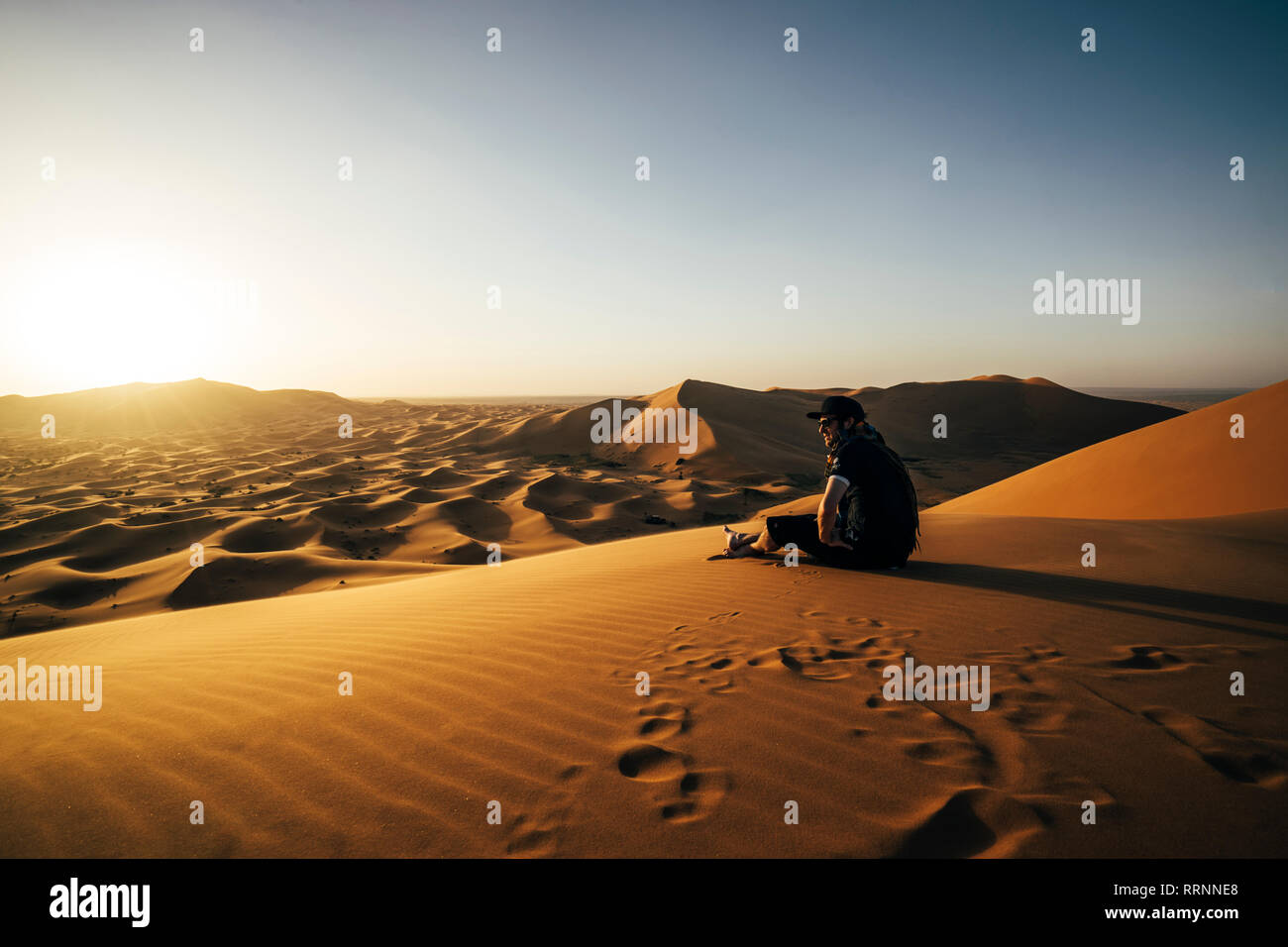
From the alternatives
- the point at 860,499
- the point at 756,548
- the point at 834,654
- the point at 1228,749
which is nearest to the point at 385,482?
the point at 756,548

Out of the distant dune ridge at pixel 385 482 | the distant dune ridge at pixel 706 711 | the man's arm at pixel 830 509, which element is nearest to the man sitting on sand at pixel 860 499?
the man's arm at pixel 830 509

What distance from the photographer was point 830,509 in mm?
4484

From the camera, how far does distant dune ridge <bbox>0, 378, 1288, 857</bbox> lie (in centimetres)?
189

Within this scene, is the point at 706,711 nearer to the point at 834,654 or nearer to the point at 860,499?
the point at 834,654

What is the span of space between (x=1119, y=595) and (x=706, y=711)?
3.45 metres

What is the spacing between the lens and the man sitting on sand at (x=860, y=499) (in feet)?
14.5

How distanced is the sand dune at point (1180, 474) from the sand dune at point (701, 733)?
4.00m

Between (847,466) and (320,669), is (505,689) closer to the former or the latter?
(320,669)

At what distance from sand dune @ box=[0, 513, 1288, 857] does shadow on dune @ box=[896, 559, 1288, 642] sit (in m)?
0.03

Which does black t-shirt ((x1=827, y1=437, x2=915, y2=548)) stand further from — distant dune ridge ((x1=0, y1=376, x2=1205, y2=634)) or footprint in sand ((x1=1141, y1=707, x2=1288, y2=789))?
distant dune ridge ((x1=0, y1=376, x2=1205, y2=634))

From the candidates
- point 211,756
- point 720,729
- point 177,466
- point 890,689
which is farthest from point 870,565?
point 177,466

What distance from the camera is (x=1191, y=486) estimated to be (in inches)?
309

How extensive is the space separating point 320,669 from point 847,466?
3.92 meters

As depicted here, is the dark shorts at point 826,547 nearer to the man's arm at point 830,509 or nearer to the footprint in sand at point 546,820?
the man's arm at point 830,509
